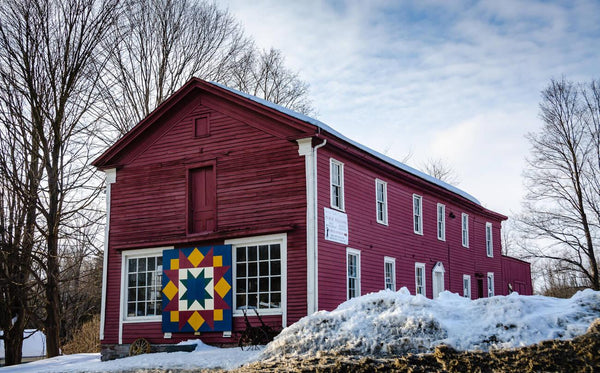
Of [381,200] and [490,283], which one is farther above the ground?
[381,200]

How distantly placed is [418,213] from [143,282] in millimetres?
11026

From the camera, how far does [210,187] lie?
21.1 m

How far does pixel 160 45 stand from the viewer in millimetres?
33781

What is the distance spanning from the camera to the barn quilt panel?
65.1ft

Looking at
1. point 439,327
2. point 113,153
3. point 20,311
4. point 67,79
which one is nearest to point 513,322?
point 439,327

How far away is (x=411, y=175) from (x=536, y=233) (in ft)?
52.8

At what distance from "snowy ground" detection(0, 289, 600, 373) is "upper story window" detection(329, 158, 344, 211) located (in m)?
5.19

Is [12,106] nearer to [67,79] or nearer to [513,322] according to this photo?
[67,79]

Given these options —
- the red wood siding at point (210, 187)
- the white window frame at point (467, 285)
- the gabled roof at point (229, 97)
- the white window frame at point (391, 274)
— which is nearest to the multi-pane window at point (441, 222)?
the white window frame at point (467, 285)

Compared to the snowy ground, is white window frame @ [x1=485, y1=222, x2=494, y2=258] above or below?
above

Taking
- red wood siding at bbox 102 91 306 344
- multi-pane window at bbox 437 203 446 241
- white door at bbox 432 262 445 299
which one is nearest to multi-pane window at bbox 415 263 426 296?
white door at bbox 432 262 445 299

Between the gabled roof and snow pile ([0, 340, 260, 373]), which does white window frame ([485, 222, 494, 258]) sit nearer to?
the gabled roof

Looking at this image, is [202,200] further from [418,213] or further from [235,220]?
[418,213]

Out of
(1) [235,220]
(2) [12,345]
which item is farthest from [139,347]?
(2) [12,345]
